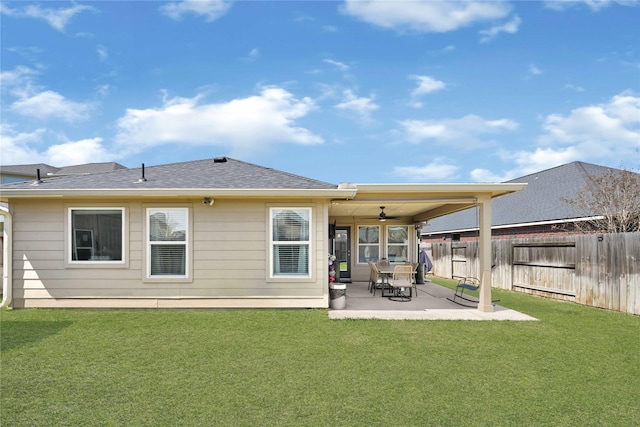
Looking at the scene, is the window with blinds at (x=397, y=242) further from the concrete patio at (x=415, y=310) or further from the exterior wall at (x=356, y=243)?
the concrete patio at (x=415, y=310)

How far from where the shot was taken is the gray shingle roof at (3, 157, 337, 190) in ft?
24.9

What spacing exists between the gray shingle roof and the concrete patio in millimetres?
2588

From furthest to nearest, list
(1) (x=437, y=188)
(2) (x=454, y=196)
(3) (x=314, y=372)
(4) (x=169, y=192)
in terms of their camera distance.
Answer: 1. (2) (x=454, y=196)
2. (1) (x=437, y=188)
3. (4) (x=169, y=192)
4. (3) (x=314, y=372)

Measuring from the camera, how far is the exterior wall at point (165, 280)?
7598 mm

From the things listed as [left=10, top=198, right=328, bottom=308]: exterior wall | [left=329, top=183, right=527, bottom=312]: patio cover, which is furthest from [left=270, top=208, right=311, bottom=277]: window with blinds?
[left=329, top=183, right=527, bottom=312]: patio cover

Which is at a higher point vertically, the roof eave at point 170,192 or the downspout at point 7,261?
the roof eave at point 170,192

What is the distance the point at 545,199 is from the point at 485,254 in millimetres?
8092

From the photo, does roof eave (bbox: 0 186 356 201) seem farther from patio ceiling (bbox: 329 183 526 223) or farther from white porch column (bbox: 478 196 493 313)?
white porch column (bbox: 478 196 493 313)

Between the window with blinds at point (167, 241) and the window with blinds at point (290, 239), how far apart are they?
1796 millimetres

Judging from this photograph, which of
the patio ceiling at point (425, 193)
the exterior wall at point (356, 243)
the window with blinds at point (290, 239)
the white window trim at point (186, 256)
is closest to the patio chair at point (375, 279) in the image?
the exterior wall at point (356, 243)

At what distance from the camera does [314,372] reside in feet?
13.6

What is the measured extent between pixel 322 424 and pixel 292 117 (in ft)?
44.4

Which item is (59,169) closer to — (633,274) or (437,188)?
(437,188)

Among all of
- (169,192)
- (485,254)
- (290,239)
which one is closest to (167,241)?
(169,192)
